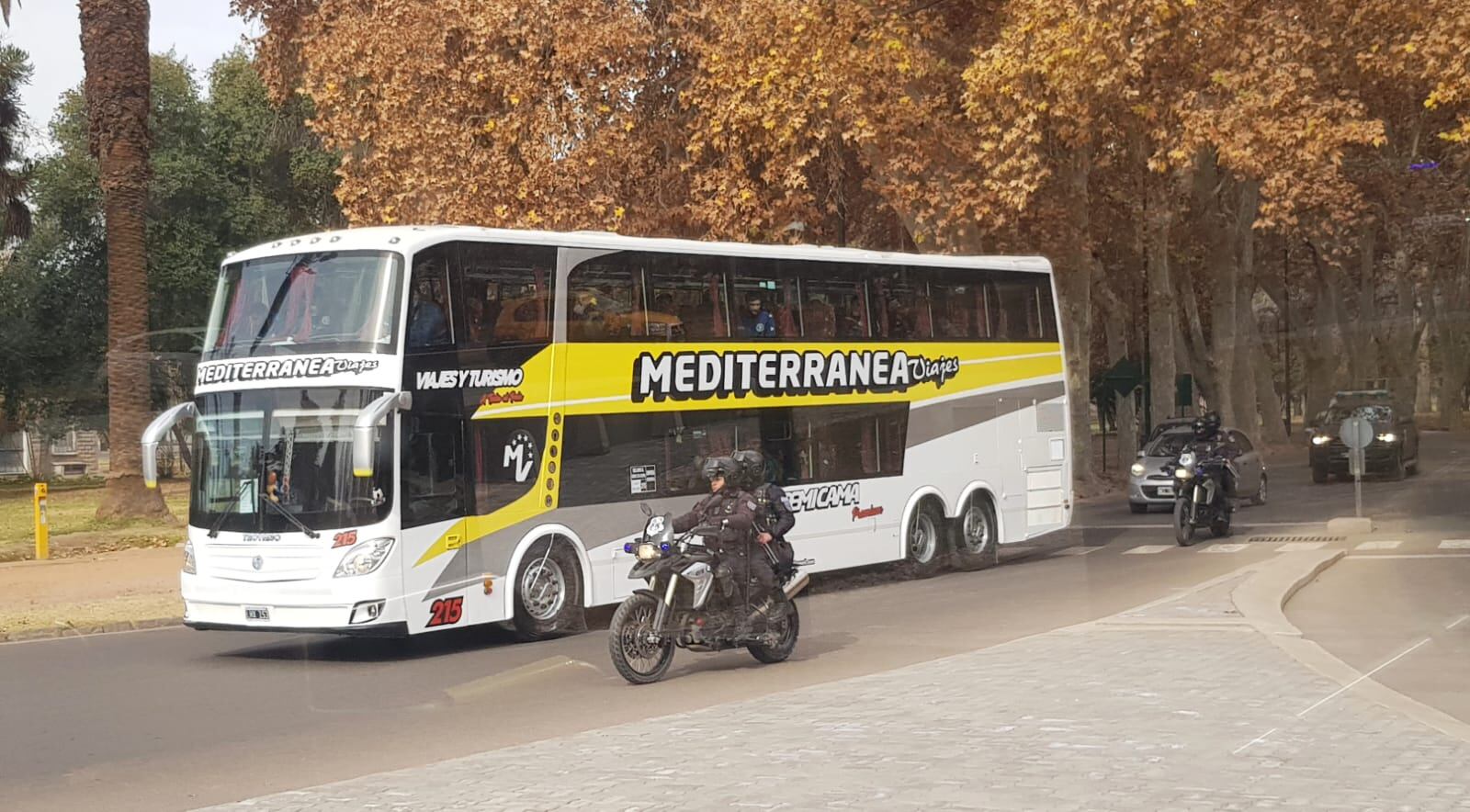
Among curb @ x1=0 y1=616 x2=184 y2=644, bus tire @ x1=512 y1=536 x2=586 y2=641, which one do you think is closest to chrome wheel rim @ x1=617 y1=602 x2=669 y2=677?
bus tire @ x1=512 y1=536 x2=586 y2=641

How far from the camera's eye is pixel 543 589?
Answer: 15.9m

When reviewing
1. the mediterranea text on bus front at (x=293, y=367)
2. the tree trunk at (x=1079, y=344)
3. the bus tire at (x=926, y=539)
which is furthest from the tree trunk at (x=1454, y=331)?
the mediterranea text on bus front at (x=293, y=367)

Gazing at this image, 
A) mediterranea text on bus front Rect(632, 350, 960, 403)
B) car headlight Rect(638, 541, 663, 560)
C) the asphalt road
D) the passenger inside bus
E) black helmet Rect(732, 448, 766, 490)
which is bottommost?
the asphalt road

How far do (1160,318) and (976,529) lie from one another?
25.6m

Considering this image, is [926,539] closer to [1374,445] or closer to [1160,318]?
[1374,445]

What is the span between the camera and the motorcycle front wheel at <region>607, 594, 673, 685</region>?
12109 millimetres

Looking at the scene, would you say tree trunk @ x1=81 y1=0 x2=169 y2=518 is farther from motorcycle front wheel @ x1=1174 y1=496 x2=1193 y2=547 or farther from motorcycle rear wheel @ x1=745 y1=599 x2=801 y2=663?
motorcycle rear wheel @ x1=745 y1=599 x2=801 y2=663

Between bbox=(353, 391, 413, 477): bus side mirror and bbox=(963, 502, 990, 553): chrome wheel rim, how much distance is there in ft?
31.0

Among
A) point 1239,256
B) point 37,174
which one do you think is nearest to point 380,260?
point 37,174

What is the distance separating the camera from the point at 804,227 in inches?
1288

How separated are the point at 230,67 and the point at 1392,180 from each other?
32.1m

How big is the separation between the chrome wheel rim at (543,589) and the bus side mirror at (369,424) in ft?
6.87

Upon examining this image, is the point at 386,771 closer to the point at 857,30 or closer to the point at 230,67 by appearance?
the point at 857,30

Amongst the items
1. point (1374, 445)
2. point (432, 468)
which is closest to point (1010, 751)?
point (432, 468)
